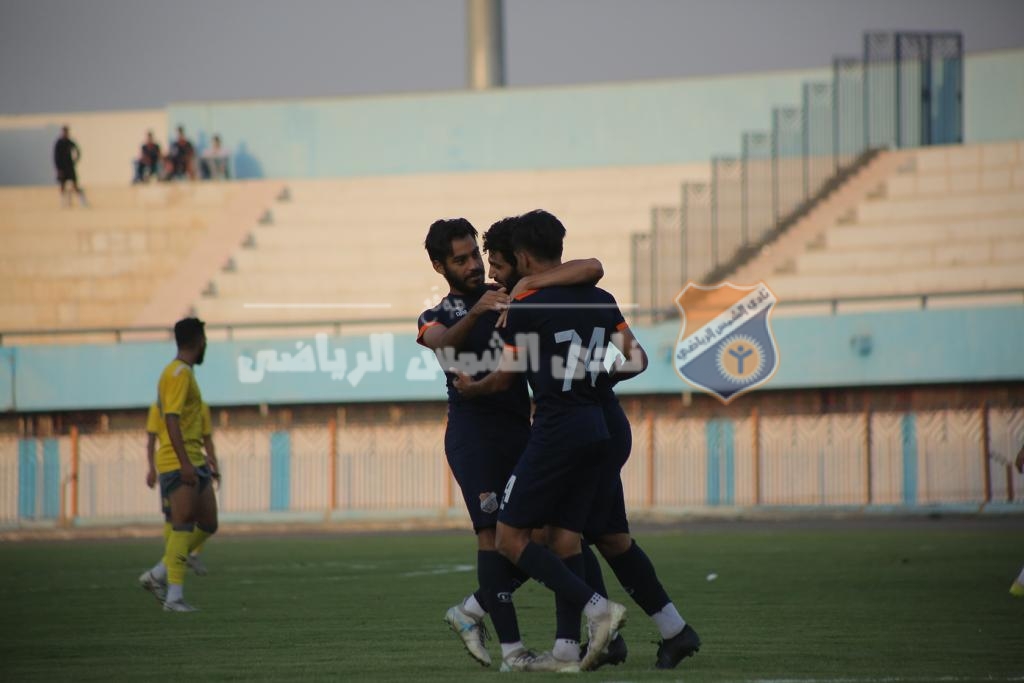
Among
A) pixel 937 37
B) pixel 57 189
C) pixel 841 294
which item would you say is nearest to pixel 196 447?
pixel 841 294

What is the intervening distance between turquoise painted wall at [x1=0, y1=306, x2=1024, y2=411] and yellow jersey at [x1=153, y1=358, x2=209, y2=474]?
1436 centimetres

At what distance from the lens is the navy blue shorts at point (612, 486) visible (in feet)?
24.5

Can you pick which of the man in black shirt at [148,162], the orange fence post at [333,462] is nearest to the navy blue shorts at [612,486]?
the orange fence post at [333,462]

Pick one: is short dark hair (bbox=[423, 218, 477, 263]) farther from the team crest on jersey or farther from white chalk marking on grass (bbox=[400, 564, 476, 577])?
the team crest on jersey

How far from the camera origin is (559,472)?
7.25 metres

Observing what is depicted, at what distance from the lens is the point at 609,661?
7379mm

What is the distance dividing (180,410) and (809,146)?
822 inches

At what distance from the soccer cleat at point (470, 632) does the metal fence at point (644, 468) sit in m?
18.1

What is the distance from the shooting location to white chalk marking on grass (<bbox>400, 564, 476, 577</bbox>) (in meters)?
14.3

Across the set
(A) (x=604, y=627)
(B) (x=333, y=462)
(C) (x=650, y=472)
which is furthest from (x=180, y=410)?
(B) (x=333, y=462)

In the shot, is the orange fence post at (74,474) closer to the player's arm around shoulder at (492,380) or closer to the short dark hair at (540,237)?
the player's arm around shoulder at (492,380)

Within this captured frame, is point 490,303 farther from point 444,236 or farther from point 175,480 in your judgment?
point 175,480

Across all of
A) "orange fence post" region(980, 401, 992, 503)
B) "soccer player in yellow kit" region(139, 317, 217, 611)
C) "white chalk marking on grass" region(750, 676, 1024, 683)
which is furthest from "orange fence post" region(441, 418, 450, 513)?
"white chalk marking on grass" region(750, 676, 1024, 683)

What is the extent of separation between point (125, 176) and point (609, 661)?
3355 cm
